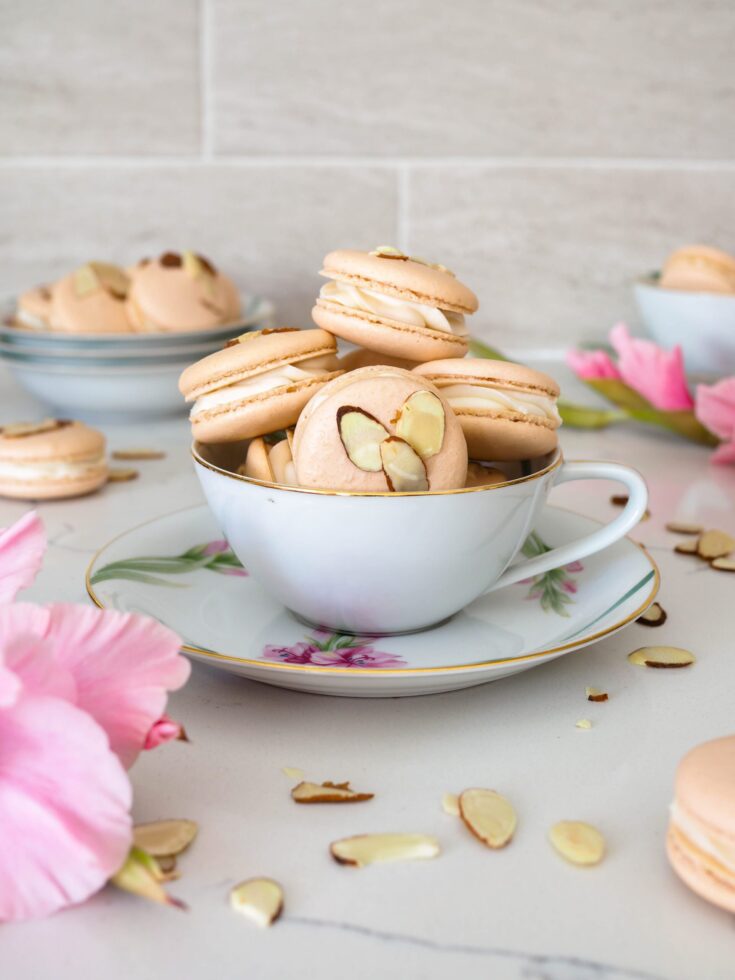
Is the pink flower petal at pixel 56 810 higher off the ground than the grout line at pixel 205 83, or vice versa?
the grout line at pixel 205 83

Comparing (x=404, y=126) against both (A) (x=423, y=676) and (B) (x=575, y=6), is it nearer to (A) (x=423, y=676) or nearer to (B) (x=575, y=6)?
(B) (x=575, y=6)

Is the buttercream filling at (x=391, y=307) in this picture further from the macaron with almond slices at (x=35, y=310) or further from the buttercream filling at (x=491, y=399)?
the macaron with almond slices at (x=35, y=310)

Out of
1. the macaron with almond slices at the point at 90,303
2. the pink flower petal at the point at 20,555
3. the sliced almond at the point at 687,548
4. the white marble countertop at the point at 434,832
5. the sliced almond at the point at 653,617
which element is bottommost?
the sliced almond at the point at 687,548

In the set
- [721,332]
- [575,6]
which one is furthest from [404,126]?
[721,332]

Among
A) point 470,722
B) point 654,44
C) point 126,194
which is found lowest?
point 470,722

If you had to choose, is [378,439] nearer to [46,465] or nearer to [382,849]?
[382,849]

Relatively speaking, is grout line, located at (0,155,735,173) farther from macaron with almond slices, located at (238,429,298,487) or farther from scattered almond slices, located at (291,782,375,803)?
scattered almond slices, located at (291,782,375,803)

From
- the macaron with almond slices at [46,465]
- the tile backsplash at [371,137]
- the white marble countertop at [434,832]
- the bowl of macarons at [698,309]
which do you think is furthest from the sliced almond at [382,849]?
the tile backsplash at [371,137]

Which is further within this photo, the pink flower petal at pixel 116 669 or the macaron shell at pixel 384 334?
the macaron shell at pixel 384 334

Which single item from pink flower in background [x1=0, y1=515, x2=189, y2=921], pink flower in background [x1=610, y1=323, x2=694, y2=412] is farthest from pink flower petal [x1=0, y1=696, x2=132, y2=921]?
pink flower in background [x1=610, y1=323, x2=694, y2=412]
